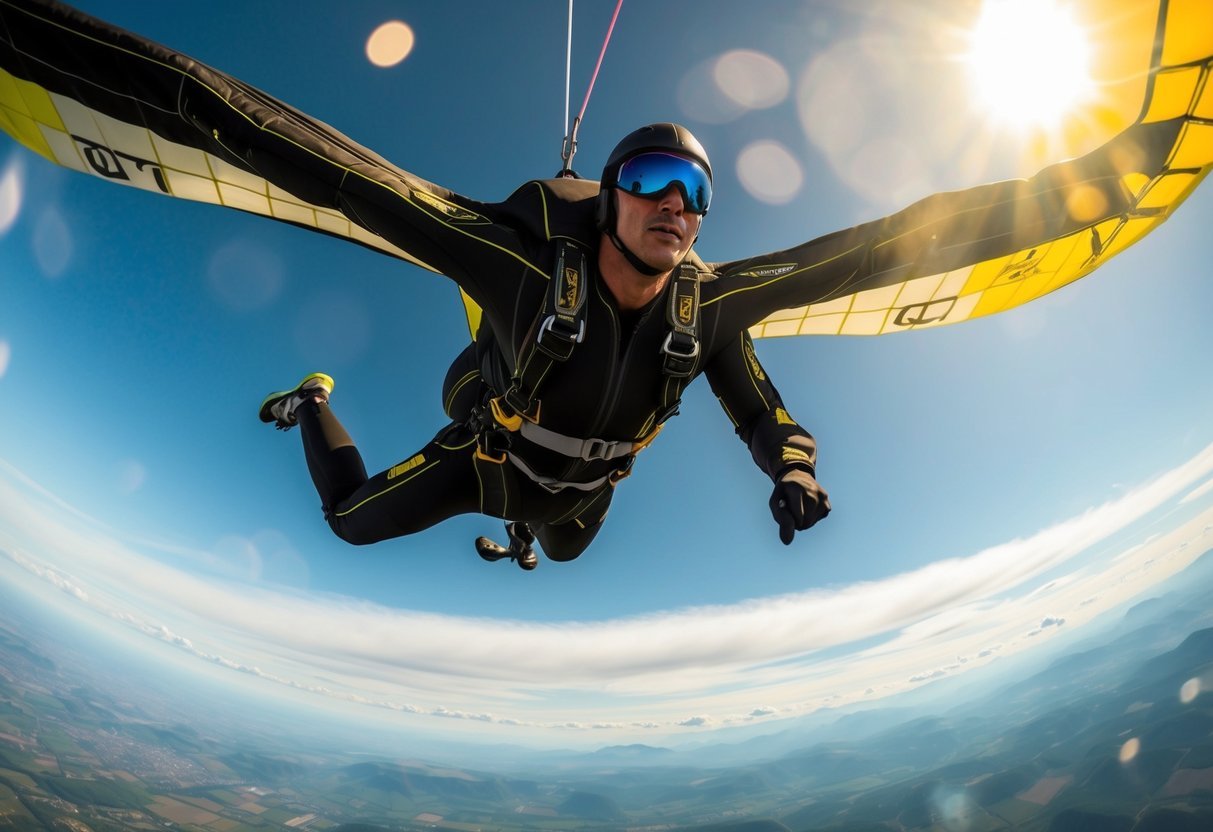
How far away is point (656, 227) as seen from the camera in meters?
2.40

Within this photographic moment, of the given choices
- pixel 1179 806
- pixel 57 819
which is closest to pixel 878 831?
pixel 1179 806

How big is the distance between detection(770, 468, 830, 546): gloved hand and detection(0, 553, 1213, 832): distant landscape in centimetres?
10952

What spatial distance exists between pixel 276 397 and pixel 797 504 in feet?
12.7

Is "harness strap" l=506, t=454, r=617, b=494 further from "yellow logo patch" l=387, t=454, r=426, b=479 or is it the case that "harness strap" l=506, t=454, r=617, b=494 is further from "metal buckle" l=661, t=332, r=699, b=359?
"metal buckle" l=661, t=332, r=699, b=359

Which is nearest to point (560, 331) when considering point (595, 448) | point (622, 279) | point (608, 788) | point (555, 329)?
point (555, 329)

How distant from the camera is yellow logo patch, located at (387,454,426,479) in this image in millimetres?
3266

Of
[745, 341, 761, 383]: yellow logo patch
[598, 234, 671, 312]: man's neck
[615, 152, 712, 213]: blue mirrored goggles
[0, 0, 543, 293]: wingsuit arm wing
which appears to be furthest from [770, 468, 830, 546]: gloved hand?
[0, 0, 543, 293]: wingsuit arm wing

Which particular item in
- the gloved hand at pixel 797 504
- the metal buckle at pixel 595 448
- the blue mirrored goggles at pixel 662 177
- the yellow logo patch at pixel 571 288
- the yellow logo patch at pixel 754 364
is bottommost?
the gloved hand at pixel 797 504

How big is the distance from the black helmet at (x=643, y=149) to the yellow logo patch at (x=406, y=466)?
1.76 meters

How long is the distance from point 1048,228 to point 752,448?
6.91ft

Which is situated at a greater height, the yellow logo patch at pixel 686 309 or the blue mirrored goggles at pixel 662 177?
the blue mirrored goggles at pixel 662 177

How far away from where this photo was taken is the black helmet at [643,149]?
2.52m

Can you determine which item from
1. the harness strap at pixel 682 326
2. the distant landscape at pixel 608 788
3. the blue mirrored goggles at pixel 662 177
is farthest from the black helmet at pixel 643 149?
the distant landscape at pixel 608 788

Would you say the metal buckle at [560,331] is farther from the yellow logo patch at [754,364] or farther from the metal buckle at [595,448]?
the yellow logo patch at [754,364]
